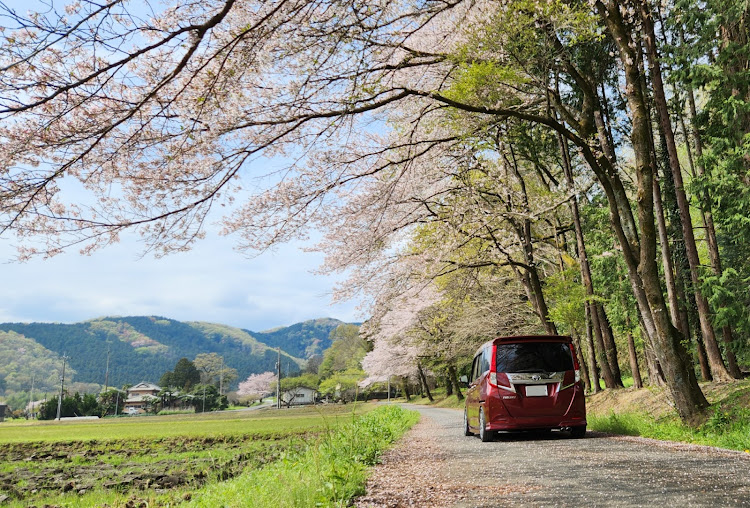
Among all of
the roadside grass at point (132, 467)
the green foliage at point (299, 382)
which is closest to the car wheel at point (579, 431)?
the roadside grass at point (132, 467)

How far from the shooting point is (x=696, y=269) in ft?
45.0

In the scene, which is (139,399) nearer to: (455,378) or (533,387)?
(455,378)

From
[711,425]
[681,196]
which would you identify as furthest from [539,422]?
[681,196]

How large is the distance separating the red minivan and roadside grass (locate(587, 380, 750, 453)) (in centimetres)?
113

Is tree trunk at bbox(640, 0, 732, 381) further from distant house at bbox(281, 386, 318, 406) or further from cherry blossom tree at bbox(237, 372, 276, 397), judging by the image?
cherry blossom tree at bbox(237, 372, 276, 397)

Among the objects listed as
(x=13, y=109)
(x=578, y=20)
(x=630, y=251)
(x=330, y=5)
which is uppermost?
(x=578, y=20)

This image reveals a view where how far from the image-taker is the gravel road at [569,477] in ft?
13.2

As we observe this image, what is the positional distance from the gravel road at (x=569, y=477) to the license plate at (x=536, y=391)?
3.28ft

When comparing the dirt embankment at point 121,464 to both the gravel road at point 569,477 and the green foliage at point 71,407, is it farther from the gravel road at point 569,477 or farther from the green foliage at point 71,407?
the green foliage at point 71,407

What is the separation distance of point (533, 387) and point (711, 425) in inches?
98.7

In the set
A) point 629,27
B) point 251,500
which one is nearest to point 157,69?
point 251,500

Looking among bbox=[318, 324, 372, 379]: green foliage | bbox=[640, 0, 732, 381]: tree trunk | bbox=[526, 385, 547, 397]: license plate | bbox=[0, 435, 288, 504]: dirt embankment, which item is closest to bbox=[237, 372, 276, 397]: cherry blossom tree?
bbox=[318, 324, 372, 379]: green foliage

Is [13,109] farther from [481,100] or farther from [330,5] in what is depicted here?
[481,100]

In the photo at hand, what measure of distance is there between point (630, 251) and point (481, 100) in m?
3.85
